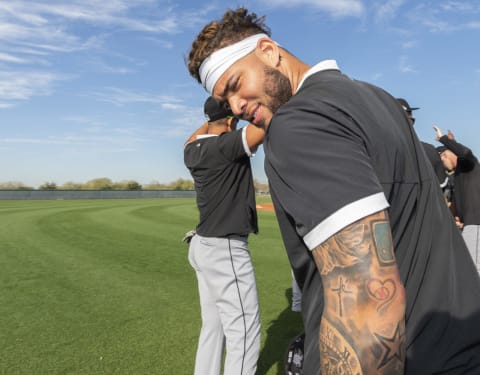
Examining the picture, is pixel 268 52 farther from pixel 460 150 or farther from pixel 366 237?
pixel 460 150

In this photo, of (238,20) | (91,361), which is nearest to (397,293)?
(238,20)

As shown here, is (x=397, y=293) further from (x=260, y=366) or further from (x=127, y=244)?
(x=127, y=244)

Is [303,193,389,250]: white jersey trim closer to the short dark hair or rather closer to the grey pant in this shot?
the short dark hair

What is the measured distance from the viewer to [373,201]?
104 centimetres

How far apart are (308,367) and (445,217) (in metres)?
0.67

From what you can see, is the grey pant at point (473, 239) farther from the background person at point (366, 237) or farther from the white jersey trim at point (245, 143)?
the background person at point (366, 237)

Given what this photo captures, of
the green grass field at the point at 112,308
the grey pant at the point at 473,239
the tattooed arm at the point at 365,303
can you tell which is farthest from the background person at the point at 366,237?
the grey pant at the point at 473,239

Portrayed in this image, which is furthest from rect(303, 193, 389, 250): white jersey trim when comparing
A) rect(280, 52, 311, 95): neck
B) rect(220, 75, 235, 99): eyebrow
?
rect(220, 75, 235, 99): eyebrow

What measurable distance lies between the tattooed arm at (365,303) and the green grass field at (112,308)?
3484 millimetres

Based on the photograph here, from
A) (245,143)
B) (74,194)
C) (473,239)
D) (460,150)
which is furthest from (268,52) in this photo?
(74,194)

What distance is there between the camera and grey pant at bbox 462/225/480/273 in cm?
584

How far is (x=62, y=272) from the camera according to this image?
334 inches

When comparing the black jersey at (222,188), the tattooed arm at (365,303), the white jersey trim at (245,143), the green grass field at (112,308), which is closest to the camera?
the tattooed arm at (365,303)

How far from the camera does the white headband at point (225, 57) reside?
1.71 meters
